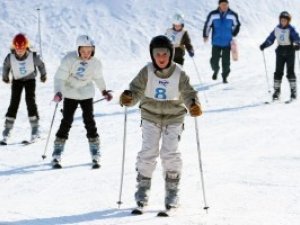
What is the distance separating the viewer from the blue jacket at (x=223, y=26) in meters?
16.7

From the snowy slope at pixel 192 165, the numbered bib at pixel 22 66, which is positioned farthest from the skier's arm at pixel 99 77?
the numbered bib at pixel 22 66

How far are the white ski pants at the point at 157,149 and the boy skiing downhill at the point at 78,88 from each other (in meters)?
2.43

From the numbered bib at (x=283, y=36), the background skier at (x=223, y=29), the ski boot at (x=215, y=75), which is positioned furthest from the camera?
the ski boot at (x=215, y=75)

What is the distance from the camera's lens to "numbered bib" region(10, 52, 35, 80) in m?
10.8

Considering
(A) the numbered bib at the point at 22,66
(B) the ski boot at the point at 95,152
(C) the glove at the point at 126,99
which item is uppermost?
(A) the numbered bib at the point at 22,66

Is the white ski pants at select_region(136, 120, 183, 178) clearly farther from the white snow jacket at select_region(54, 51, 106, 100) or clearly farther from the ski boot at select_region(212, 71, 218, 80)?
the ski boot at select_region(212, 71, 218, 80)

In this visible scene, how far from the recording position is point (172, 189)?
6.45m

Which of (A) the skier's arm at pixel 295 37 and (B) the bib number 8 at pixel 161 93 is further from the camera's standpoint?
(A) the skier's arm at pixel 295 37

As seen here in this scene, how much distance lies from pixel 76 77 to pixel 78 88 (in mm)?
159

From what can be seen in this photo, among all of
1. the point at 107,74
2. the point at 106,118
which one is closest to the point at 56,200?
the point at 106,118

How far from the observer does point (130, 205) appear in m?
6.67

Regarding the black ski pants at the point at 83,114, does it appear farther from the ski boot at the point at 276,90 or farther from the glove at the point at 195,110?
the ski boot at the point at 276,90

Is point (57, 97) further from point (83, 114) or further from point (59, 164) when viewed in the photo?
point (59, 164)

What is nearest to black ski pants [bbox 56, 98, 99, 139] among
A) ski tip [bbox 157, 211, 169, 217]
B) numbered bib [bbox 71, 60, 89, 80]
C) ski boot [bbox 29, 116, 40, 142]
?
numbered bib [bbox 71, 60, 89, 80]
